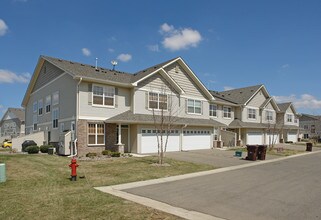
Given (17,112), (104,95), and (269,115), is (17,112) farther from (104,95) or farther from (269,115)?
(269,115)

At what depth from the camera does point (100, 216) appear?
269 inches

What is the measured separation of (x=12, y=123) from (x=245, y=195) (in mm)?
57208

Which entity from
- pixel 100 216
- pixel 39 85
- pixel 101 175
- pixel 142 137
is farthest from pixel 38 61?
pixel 100 216

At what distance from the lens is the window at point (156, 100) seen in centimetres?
2498

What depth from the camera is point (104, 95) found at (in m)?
22.2

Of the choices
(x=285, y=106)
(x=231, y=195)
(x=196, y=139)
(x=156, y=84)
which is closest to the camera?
(x=231, y=195)

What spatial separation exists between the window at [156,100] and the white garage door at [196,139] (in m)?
3.97

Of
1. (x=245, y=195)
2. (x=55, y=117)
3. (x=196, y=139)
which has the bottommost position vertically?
(x=245, y=195)

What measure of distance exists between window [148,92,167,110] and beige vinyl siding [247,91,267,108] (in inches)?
739

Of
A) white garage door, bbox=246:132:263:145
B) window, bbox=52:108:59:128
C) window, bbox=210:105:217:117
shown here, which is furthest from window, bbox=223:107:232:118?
window, bbox=52:108:59:128

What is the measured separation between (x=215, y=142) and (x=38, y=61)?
20.9 m

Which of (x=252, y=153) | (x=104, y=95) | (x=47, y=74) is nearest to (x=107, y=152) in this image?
(x=104, y=95)

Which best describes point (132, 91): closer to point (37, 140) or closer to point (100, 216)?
point (37, 140)

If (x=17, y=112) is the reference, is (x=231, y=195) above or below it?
below
